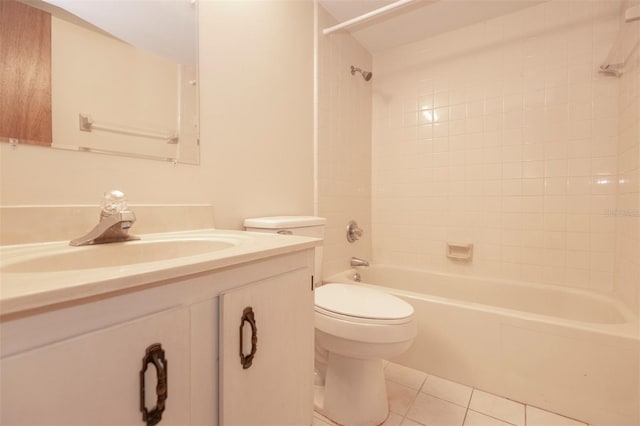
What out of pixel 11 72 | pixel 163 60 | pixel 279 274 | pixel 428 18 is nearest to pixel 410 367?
pixel 279 274

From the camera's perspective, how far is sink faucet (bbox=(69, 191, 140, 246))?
708mm

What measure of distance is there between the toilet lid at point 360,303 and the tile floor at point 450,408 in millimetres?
478

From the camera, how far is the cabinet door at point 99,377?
336 mm

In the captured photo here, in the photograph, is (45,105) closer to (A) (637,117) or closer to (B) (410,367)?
(B) (410,367)

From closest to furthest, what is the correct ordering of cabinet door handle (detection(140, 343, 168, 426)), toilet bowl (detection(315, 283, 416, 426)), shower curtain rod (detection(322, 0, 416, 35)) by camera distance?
cabinet door handle (detection(140, 343, 168, 426))
toilet bowl (detection(315, 283, 416, 426))
shower curtain rod (detection(322, 0, 416, 35))

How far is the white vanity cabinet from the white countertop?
25 mm

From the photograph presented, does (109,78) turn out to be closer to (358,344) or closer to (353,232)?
(358,344)

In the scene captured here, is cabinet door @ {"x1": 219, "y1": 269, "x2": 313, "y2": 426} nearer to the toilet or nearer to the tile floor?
the toilet

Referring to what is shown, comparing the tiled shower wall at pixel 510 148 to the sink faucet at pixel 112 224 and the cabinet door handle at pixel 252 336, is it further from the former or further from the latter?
the sink faucet at pixel 112 224

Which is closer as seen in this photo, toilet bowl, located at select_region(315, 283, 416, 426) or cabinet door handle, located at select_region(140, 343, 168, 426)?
cabinet door handle, located at select_region(140, 343, 168, 426)

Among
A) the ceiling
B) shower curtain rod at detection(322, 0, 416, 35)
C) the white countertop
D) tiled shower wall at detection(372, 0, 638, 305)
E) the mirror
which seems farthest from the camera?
the ceiling

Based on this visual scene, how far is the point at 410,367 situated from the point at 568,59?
199 cm

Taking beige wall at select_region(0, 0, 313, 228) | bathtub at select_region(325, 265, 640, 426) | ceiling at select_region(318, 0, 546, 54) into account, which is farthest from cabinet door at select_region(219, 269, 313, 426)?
ceiling at select_region(318, 0, 546, 54)

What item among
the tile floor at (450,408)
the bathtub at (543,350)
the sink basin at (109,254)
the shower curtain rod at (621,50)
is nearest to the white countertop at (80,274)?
the sink basin at (109,254)
